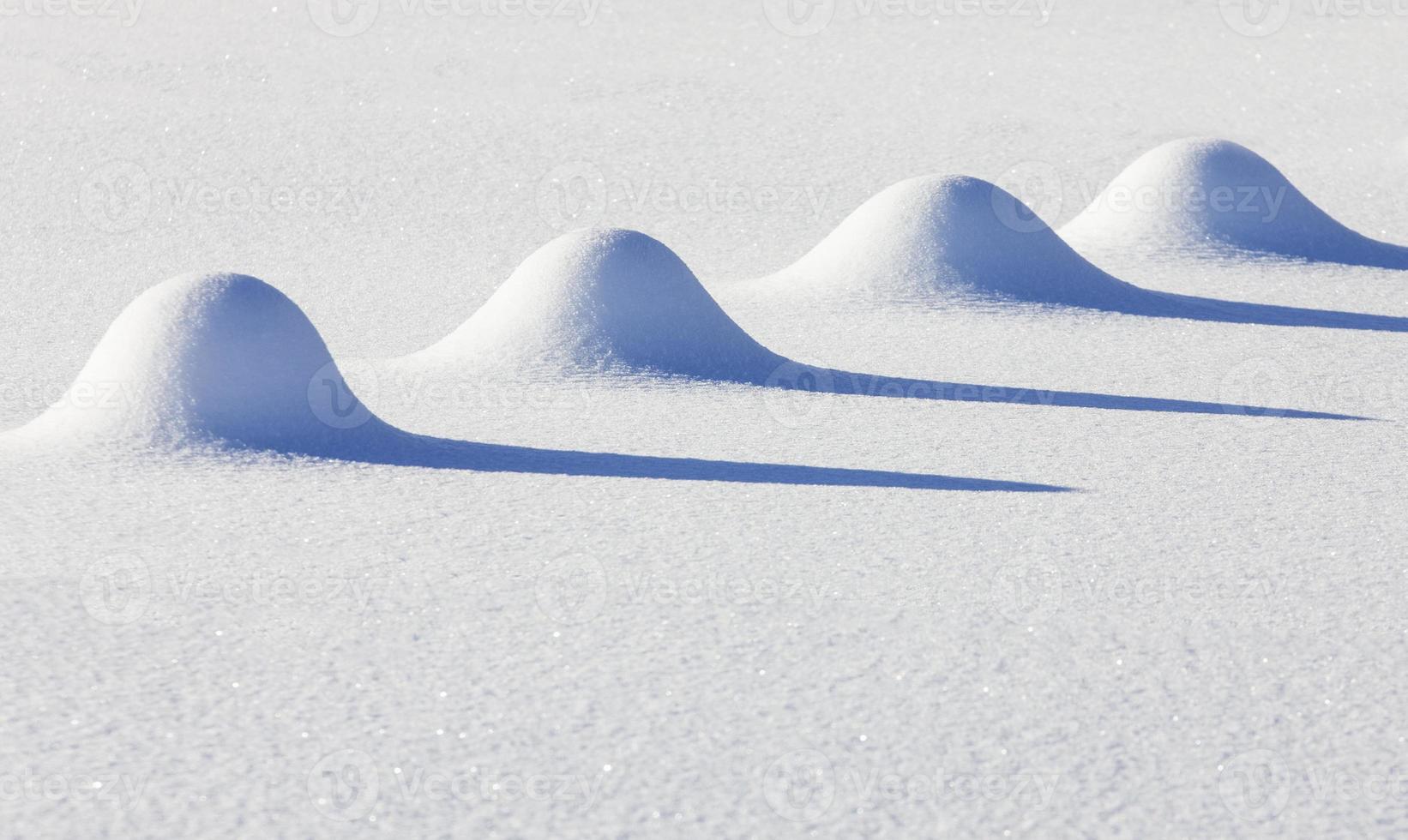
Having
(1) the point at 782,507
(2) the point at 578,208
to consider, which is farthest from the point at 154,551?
(2) the point at 578,208

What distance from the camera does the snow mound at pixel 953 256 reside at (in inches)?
404

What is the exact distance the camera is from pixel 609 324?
342 inches

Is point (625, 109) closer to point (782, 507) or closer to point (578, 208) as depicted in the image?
point (578, 208)

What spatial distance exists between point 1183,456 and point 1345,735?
8.81 ft
